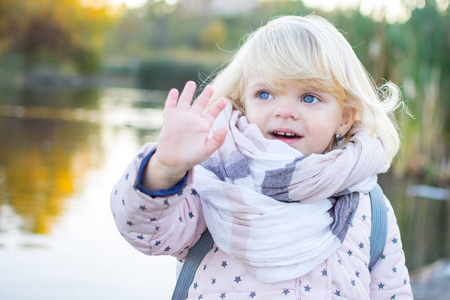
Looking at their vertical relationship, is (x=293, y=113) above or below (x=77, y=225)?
below

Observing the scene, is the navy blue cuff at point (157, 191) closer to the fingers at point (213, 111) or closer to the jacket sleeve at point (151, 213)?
the jacket sleeve at point (151, 213)

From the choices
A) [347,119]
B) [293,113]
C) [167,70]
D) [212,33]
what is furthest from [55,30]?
[293,113]

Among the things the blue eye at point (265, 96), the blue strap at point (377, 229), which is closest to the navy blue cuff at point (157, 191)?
the blue eye at point (265, 96)

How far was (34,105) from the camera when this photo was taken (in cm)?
1549

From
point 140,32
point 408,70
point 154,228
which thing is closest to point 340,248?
point 154,228

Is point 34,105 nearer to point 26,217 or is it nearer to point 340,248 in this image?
point 26,217

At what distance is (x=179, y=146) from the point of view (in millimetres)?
1286

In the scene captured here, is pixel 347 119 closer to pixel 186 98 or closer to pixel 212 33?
pixel 186 98

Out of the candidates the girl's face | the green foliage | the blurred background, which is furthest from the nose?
the green foliage

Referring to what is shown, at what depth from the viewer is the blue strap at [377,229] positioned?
1.54 meters

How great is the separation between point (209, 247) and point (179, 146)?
0.34 metres

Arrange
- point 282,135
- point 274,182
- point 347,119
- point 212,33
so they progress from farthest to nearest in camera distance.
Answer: point 212,33 → point 347,119 → point 282,135 → point 274,182

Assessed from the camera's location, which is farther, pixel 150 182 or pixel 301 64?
pixel 301 64

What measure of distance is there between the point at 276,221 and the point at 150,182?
0.31m
